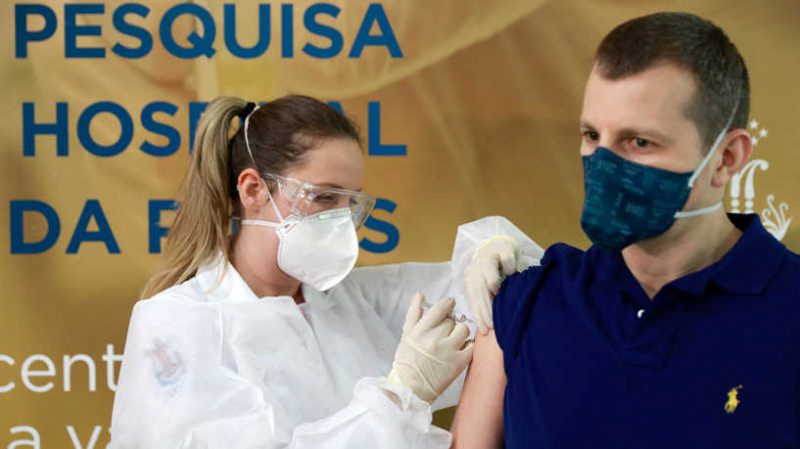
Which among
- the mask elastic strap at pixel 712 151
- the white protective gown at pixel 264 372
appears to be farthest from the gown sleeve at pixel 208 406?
the mask elastic strap at pixel 712 151

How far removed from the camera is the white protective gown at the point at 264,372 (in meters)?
1.97

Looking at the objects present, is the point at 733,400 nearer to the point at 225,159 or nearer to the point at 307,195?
the point at 307,195

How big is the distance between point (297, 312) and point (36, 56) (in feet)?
3.83

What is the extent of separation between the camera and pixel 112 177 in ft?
9.20

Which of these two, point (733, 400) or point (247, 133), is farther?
point (247, 133)

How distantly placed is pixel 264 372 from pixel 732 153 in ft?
3.68

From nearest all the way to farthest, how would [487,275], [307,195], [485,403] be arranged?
1. [485,403]
2. [487,275]
3. [307,195]

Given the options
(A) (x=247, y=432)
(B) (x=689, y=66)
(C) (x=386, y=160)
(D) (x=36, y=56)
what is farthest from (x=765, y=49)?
(D) (x=36, y=56)

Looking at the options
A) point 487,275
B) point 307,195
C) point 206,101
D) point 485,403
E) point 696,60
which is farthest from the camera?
point 206,101

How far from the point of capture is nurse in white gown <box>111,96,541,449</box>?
6.57 feet

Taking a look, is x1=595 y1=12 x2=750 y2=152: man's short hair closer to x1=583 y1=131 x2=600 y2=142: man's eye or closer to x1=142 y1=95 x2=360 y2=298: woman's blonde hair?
x1=583 y1=131 x2=600 y2=142: man's eye

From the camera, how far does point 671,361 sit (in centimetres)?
147

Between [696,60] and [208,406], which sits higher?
[696,60]

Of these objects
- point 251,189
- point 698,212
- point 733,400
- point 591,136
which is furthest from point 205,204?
point 733,400
